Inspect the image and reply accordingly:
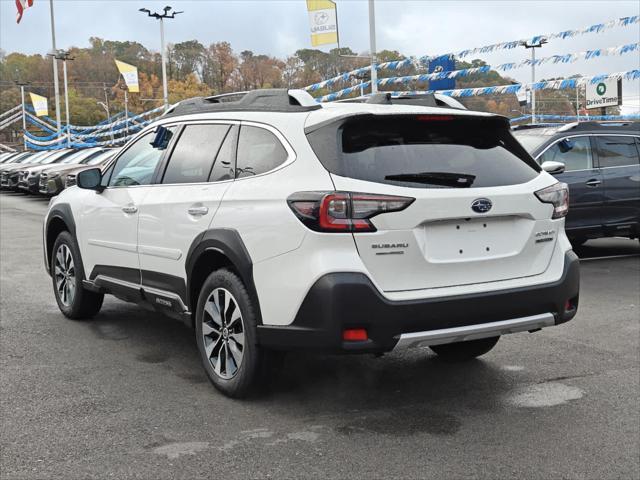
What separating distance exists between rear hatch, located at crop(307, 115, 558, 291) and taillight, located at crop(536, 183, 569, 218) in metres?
0.04

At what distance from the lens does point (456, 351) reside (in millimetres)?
5230

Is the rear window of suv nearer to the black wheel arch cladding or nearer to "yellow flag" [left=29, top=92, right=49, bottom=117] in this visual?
the black wheel arch cladding

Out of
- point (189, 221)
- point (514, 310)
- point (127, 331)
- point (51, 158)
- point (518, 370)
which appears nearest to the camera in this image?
point (514, 310)

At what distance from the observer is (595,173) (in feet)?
31.7

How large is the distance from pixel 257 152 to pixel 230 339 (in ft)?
3.55

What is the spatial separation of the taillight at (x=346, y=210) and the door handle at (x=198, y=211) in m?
0.94

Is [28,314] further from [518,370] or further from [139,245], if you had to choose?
[518,370]

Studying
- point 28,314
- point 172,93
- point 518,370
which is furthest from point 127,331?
point 172,93

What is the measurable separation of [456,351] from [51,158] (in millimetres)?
23095

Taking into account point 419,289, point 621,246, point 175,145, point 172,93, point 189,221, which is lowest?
point 621,246

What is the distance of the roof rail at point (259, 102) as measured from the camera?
14.3 ft

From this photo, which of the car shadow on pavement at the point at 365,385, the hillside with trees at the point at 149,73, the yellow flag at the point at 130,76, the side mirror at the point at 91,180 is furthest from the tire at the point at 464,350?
the hillside with trees at the point at 149,73

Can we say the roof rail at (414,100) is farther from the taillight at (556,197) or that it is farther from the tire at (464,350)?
the tire at (464,350)

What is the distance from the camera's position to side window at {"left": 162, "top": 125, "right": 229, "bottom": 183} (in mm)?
4748
